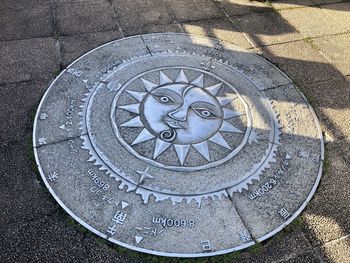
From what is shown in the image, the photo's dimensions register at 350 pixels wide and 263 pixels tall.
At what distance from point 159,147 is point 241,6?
3361 mm

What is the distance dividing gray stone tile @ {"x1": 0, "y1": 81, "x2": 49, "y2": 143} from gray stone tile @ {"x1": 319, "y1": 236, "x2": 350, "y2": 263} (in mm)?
3170

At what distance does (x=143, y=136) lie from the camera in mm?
3904

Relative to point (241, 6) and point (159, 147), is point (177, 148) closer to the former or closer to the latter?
point (159, 147)

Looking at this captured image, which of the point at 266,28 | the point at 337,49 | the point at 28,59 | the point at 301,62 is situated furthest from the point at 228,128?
the point at 28,59

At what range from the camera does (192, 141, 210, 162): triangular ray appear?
3783 millimetres

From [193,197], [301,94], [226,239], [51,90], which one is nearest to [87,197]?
[193,197]

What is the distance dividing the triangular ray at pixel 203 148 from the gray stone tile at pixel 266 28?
2140 mm

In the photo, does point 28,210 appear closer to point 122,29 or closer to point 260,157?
point 260,157

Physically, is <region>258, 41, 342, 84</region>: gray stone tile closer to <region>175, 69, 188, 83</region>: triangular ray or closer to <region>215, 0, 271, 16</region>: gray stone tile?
<region>215, 0, 271, 16</region>: gray stone tile

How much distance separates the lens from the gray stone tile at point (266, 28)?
5.41m

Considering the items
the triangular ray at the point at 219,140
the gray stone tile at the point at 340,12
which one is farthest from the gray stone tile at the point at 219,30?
the triangular ray at the point at 219,140

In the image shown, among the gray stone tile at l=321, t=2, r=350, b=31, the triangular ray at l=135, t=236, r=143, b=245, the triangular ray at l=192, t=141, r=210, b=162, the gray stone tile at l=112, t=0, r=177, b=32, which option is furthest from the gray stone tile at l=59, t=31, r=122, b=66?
the gray stone tile at l=321, t=2, r=350, b=31

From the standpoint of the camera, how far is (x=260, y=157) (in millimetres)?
3807

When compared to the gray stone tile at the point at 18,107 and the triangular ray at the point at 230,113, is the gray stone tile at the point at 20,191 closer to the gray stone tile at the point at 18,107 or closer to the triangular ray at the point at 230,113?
the gray stone tile at the point at 18,107
